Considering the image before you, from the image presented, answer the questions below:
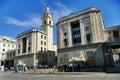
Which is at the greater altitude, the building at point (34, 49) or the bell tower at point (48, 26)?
the bell tower at point (48, 26)

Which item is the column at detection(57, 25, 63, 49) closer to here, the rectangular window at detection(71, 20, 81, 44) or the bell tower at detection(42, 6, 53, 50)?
the rectangular window at detection(71, 20, 81, 44)

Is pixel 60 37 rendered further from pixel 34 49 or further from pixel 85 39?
pixel 34 49

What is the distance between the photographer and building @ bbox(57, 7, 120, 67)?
124 feet

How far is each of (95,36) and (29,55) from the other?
30.0 m

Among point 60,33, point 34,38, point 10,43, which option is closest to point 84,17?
point 60,33

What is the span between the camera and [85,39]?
1628 inches

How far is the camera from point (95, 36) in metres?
39.3

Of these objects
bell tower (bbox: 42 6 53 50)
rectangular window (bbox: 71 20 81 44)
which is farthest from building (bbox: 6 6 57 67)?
A: rectangular window (bbox: 71 20 81 44)

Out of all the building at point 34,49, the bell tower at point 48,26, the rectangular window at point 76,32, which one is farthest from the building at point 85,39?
the bell tower at point 48,26

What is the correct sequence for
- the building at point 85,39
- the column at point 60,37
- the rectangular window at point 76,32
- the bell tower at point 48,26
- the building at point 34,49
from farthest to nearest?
the bell tower at point 48,26, the building at point 34,49, the column at point 60,37, the rectangular window at point 76,32, the building at point 85,39

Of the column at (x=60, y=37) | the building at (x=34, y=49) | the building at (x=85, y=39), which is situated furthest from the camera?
the building at (x=34, y=49)

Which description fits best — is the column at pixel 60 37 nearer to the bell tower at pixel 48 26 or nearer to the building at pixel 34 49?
the building at pixel 34 49

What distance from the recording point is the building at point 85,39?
124 ft

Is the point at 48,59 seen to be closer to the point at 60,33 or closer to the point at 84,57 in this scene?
the point at 60,33
